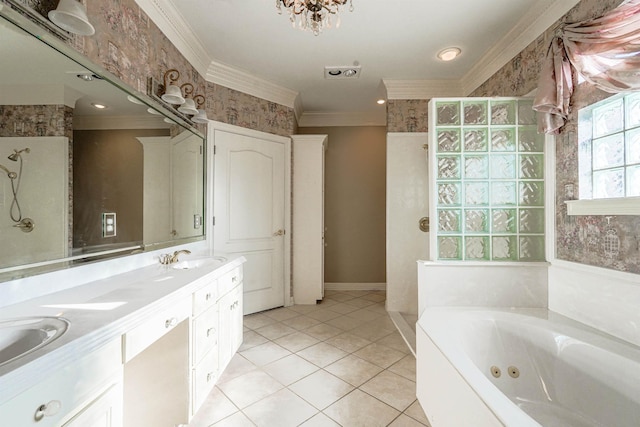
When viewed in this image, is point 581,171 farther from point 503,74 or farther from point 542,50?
point 503,74

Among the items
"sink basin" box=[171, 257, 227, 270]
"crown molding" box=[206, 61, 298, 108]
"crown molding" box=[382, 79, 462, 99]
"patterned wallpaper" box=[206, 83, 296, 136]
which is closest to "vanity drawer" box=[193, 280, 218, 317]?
"sink basin" box=[171, 257, 227, 270]

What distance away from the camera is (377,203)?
3980 mm

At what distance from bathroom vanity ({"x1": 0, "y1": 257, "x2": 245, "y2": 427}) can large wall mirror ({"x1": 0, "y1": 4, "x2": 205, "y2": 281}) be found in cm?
21

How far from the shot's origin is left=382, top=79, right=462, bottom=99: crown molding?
116 inches

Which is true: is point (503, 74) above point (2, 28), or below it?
above

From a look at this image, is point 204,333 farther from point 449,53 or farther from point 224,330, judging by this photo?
point 449,53

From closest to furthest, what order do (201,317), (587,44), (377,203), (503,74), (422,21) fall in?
(587,44) → (201,317) → (422,21) → (503,74) → (377,203)

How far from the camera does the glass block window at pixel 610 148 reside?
1.38 metres

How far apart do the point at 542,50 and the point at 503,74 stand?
0.45 metres

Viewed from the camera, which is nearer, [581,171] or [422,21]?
[581,171]

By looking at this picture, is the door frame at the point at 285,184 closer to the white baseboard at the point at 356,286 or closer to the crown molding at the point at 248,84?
the crown molding at the point at 248,84

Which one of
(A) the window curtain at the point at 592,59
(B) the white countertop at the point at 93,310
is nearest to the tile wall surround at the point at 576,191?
(A) the window curtain at the point at 592,59

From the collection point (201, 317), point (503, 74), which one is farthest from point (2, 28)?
point (503, 74)

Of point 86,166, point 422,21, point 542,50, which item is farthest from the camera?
point 422,21
